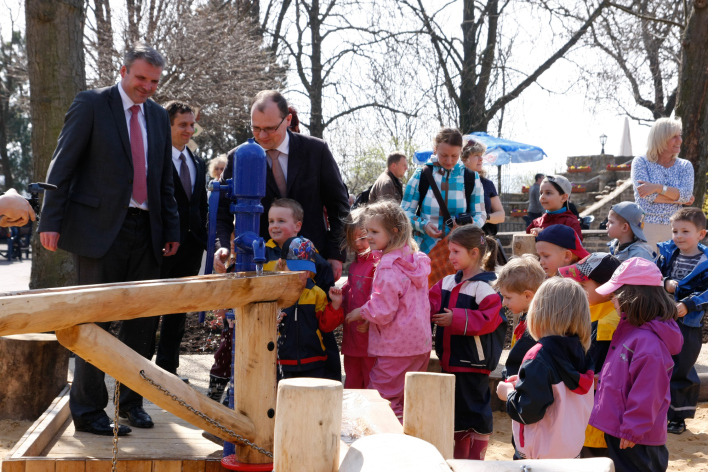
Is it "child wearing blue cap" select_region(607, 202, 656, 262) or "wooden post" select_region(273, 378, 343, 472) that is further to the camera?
"child wearing blue cap" select_region(607, 202, 656, 262)

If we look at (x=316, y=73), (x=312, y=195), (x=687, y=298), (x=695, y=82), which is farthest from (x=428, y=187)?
(x=316, y=73)

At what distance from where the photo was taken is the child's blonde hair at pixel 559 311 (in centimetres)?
279

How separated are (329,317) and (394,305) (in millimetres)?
345

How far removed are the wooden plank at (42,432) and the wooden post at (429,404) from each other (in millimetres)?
1894

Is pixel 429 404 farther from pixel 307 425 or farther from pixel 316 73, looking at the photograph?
pixel 316 73

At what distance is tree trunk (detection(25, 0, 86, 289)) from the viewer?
6.22 metres

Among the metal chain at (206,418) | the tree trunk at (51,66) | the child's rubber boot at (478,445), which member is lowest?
the child's rubber boot at (478,445)

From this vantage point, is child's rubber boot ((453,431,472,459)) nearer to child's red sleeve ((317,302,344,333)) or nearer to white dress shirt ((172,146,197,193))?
child's red sleeve ((317,302,344,333))

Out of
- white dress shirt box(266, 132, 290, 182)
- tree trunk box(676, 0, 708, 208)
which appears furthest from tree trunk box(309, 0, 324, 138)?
white dress shirt box(266, 132, 290, 182)

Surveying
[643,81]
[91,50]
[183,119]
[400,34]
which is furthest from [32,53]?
[643,81]

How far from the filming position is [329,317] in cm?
367

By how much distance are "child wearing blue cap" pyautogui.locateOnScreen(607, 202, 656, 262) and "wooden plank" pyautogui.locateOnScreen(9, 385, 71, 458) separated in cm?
333

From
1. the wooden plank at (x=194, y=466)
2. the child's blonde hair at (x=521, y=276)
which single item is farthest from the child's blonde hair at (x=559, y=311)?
the wooden plank at (x=194, y=466)

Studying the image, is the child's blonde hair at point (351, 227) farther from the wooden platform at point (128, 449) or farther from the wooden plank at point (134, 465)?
the wooden plank at point (134, 465)
